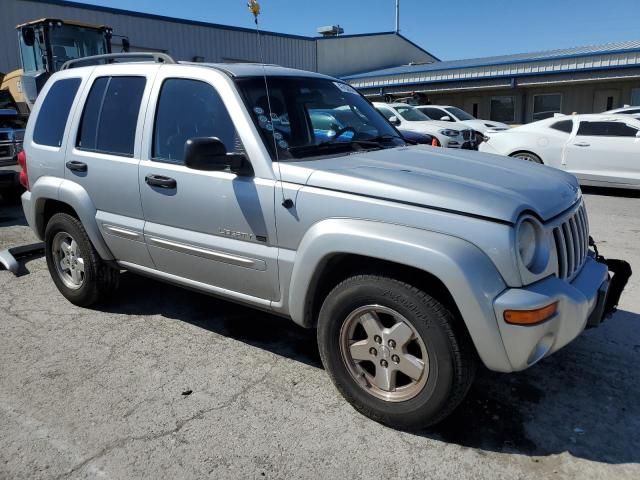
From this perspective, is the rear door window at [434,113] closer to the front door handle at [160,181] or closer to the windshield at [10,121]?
the windshield at [10,121]

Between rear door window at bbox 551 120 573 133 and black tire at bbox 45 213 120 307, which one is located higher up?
rear door window at bbox 551 120 573 133

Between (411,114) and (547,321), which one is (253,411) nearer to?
(547,321)

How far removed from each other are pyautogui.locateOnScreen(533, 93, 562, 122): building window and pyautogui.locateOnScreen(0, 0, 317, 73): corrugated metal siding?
12.3 metres

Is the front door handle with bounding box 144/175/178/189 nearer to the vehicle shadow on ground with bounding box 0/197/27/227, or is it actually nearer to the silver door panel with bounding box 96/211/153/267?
the silver door panel with bounding box 96/211/153/267

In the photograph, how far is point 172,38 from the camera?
27.1 meters

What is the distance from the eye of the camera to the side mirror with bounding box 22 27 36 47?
527 inches

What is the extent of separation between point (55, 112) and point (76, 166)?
2.19ft

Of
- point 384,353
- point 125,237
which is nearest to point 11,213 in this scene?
point 125,237

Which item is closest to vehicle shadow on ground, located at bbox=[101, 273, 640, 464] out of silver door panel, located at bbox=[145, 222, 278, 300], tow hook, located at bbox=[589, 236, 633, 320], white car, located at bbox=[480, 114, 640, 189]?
tow hook, located at bbox=[589, 236, 633, 320]

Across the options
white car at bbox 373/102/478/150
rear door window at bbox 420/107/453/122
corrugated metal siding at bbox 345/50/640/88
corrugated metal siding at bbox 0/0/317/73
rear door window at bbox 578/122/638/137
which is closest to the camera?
rear door window at bbox 578/122/638/137

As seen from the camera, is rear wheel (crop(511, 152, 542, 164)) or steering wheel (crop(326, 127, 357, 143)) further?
rear wheel (crop(511, 152, 542, 164))

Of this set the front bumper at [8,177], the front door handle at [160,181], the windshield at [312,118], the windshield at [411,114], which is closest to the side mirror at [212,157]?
the windshield at [312,118]

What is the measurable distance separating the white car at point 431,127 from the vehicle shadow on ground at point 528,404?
10496 mm

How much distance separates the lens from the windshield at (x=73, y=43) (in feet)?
45.6
